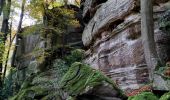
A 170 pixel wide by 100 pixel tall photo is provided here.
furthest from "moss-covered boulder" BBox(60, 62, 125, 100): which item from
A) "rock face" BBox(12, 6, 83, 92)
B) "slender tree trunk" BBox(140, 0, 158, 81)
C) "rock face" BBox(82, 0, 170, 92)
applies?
"rock face" BBox(12, 6, 83, 92)

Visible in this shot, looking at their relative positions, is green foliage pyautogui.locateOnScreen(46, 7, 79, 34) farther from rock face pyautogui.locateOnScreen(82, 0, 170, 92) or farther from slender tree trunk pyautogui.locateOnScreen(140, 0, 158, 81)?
slender tree trunk pyautogui.locateOnScreen(140, 0, 158, 81)

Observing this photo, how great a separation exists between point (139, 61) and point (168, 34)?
5.99 feet

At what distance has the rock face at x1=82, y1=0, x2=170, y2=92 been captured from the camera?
44.1 ft

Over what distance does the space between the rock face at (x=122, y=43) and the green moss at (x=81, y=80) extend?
13.7ft

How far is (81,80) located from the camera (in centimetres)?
923

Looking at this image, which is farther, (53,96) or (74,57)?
(74,57)

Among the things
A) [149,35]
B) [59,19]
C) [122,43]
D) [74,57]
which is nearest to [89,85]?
[149,35]

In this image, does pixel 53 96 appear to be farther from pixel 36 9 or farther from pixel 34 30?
pixel 36 9

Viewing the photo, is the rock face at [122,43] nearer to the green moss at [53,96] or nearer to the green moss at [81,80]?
the green moss at [81,80]

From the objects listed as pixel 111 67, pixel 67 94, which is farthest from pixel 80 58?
pixel 67 94

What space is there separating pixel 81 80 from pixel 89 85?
90cm

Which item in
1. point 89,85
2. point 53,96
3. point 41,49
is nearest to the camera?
point 89,85

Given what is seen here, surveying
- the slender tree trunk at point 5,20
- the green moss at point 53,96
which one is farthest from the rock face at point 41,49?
the green moss at point 53,96

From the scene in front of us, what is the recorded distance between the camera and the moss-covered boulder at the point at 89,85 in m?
8.32
